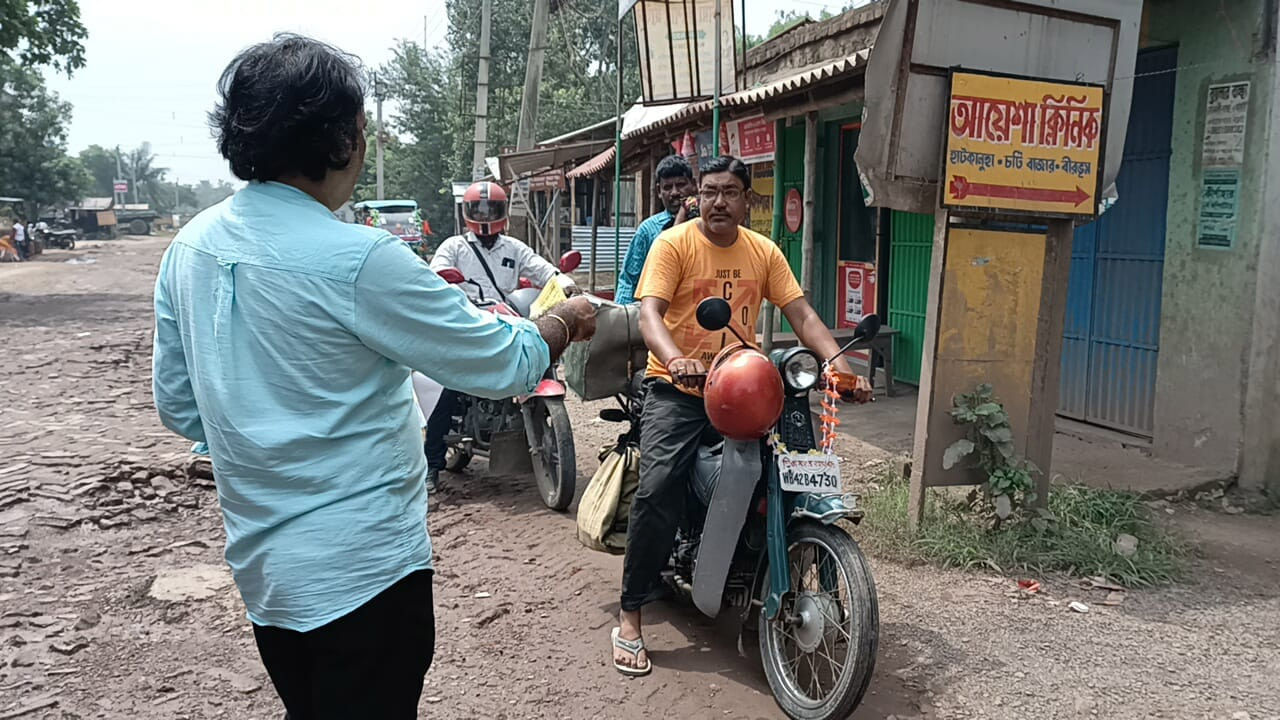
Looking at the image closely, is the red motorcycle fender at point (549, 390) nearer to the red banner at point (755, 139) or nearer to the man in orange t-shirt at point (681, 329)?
the man in orange t-shirt at point (681, 329)

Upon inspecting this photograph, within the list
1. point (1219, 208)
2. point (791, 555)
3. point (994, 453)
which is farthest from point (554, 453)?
point (1219, 208)

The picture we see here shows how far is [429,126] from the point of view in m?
40.0

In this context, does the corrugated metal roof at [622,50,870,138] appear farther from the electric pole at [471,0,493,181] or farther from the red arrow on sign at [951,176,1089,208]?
the electric pole at [471,0,493,181]

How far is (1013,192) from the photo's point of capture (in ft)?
14.4

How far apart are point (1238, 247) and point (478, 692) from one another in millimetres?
4701

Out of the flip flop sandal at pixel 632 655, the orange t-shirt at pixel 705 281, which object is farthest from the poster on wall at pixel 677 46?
the flip flop sandal at pixel 632 655

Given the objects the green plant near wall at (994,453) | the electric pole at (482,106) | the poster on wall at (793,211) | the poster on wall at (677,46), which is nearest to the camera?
the green plant near wall at (994,453)

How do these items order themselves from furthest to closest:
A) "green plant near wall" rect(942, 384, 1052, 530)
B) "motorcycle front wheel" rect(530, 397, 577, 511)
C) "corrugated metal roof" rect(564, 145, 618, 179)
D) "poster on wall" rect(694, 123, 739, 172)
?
1. "corrugated metal roof" rect(564, 145, 618, 179)
2. "poster on wall" rect(694, 123, 739, 172)
3. "motorcycle front wheel" rect(530, 397, 577, 511)
4. "green plant near wall" rect(942, 384, 1052, 530)

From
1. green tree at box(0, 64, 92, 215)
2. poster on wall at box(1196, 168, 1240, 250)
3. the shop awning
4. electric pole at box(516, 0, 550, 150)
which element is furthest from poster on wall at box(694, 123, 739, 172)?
green tree at box(0, 64, 92, 215)

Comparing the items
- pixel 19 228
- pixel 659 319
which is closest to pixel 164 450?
pixel 659 319

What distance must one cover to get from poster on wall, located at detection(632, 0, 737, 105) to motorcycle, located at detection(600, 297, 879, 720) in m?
5.91

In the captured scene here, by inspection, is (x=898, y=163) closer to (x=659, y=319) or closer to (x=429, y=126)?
(x=659, y=319)

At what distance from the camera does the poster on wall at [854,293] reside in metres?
9.28

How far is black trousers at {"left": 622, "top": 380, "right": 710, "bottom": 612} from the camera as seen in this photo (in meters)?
3.34
